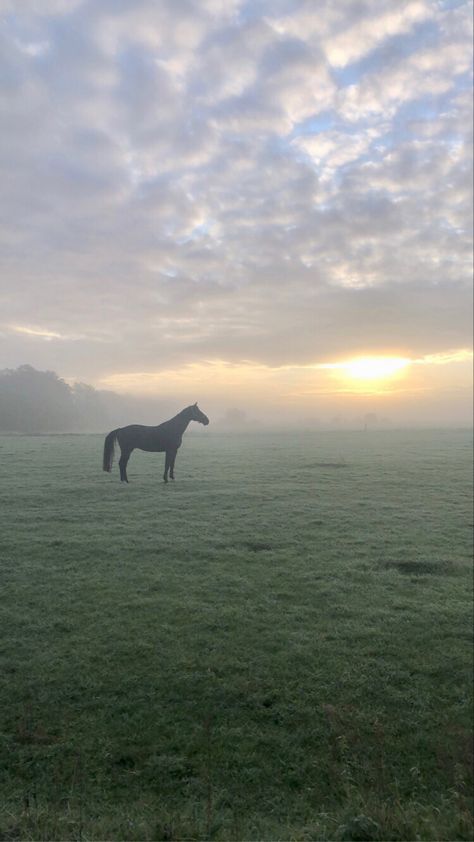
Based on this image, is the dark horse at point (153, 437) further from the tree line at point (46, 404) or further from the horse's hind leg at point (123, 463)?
the tree line at point (46, 404)

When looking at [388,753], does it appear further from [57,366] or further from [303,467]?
[303,467]

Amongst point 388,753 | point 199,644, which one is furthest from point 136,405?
point 388,753

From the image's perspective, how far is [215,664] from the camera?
8.20 meters

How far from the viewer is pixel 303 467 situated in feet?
80.9

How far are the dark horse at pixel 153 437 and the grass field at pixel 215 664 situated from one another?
1.80 m

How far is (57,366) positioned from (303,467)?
54.7 feet

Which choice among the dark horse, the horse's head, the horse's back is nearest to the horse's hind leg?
the dark horse

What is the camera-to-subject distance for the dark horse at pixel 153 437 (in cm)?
1141

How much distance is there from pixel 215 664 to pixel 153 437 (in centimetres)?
585

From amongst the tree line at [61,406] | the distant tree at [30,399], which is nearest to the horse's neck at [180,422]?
the tree line at [61,406]

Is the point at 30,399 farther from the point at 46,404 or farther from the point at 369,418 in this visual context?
the point at 369,418

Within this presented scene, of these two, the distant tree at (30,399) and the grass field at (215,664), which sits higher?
the distant tree at (30,399)

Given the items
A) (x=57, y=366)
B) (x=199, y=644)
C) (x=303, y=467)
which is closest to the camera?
(x=199, y=644)

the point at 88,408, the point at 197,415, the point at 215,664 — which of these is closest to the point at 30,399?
the point at 88,408
